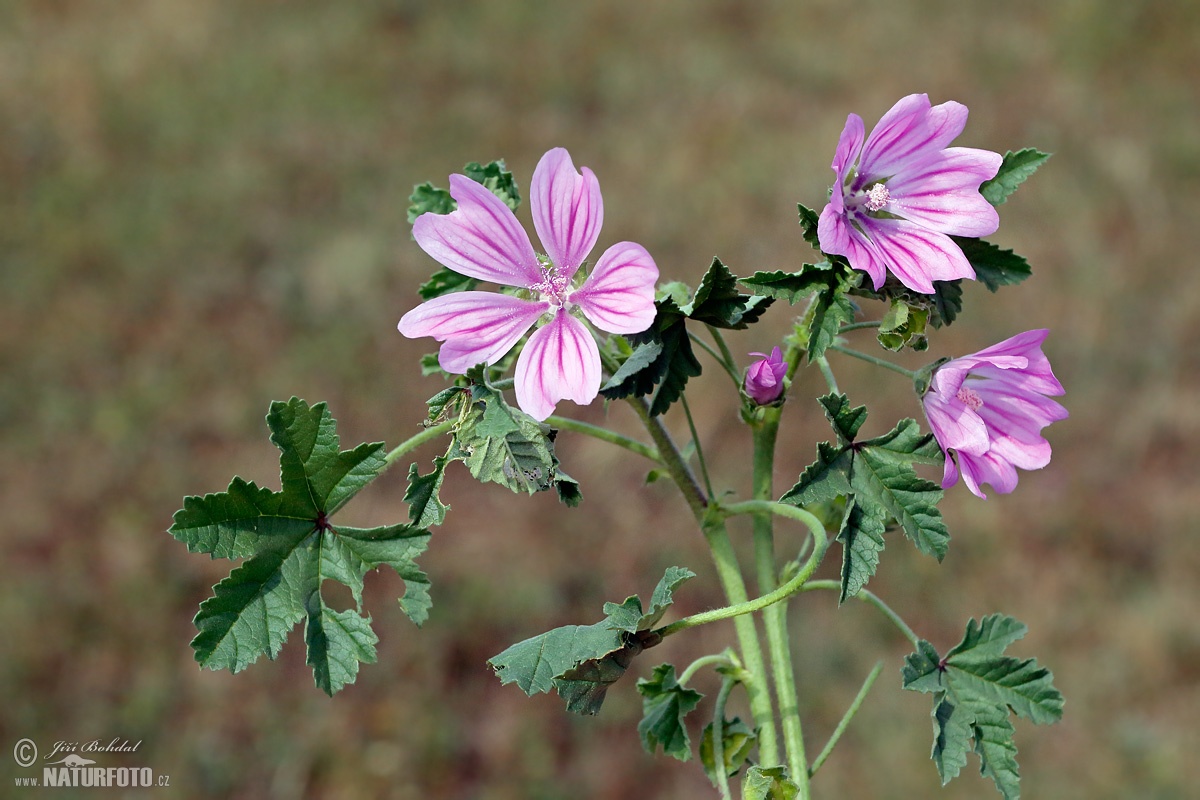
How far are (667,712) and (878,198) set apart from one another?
63cm

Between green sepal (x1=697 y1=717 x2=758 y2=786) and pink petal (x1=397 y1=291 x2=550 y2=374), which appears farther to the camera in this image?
green sepal (x1=697 y1=717 x2=758 y2=786)

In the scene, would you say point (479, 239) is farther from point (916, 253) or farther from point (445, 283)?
point (916, 253)

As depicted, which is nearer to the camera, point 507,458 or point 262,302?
point 507,458

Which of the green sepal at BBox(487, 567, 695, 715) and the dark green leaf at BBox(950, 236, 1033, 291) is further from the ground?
the dark green leaf at BBox(950, 236, 1033, 291)

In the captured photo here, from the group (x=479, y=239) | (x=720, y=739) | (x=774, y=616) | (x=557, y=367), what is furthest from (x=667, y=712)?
(x=479, y=239)

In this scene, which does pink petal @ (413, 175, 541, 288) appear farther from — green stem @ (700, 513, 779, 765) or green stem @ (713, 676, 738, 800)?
green stem @ (713, 676, 738, 800)

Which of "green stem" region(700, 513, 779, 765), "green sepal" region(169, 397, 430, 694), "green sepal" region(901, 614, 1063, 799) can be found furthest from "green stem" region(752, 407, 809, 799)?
"green sepal" region(169, 397, 430, 694)

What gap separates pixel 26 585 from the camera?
4.42 metres

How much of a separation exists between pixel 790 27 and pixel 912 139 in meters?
7.00

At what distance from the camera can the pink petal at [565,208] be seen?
3.77ft

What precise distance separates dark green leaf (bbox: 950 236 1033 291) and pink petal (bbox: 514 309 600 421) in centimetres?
44

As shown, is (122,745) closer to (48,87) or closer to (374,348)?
(374,348)

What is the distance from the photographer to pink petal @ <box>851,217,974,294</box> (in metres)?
1.12

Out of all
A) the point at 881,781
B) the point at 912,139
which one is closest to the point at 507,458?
the point at 912,139
